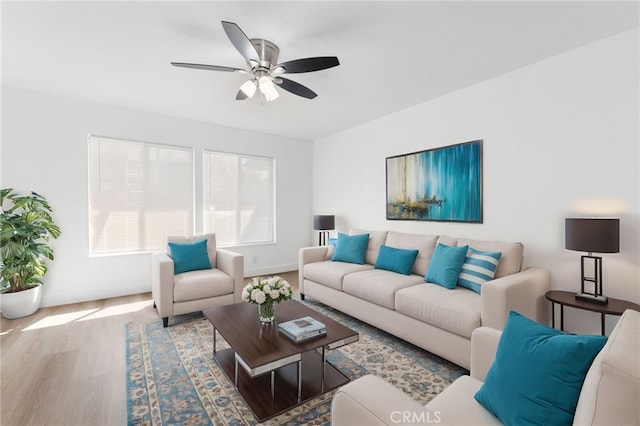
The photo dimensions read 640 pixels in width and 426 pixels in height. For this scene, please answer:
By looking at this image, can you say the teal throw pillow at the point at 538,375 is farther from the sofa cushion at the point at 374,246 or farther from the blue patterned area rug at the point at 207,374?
the sofa cushion at the point at 374,246

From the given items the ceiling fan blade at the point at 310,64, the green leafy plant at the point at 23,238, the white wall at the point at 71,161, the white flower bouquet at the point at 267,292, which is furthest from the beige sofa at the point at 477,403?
the white wall at the point at 71,161

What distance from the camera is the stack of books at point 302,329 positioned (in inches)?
75.8

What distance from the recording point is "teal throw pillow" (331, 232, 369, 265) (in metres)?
3.79

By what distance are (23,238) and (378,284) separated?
390 cm

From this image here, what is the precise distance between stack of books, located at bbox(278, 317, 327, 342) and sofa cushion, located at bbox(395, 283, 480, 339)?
89 cm

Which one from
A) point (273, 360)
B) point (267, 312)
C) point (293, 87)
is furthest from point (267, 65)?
point (273, 360)

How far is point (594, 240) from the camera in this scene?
2.15m

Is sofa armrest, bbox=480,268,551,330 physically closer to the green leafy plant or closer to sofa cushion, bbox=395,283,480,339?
sofa cushion, bbox=395,283,480,339

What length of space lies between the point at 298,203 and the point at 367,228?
1.65m

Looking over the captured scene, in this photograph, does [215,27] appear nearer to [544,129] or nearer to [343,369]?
[343,369]

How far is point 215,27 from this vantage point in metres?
2.23

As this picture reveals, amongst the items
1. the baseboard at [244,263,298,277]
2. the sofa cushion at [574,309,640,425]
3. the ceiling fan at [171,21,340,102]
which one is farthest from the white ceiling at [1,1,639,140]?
the baseboard at [244,263,298,277]

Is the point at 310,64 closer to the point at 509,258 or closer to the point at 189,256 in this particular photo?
the point at 509,258

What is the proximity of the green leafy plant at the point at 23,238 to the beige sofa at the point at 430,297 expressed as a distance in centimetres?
311
